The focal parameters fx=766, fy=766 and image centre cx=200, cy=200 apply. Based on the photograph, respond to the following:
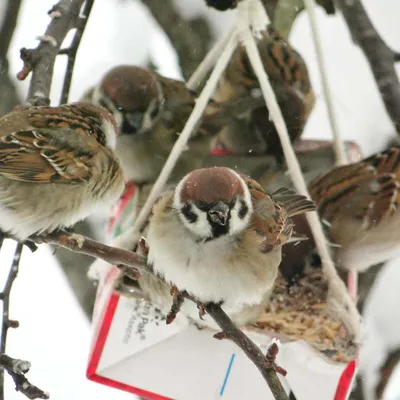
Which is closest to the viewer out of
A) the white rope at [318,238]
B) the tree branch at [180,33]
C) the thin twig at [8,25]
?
the white rope at [318,238]

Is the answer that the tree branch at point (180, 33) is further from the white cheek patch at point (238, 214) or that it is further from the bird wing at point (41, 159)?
the white cheek patch at point (238, 214)

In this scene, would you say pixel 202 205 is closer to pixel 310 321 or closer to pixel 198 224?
pixel 198 224

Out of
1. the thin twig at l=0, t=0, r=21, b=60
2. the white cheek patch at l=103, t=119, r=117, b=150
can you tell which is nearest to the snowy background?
the thin twig at l=0, t=0, r=21, b=60

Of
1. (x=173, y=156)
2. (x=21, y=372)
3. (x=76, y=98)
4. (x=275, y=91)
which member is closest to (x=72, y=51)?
(x=173, y=156)

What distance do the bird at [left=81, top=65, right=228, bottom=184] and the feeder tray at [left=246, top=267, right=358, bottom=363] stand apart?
0.56 m

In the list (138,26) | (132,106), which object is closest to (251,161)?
(132,106)

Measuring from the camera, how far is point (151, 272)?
5.22 ft

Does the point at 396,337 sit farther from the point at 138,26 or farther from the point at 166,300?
the point at 138,26

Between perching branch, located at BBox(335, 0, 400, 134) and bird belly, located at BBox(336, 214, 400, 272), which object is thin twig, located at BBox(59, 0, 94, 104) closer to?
perching branch, located at BBox(335, 0, 400, 134)

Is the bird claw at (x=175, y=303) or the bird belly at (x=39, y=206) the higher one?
the bird belly at (x=39, y=206)

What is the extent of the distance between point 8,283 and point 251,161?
3.06ft

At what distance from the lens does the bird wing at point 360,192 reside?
2117 mm

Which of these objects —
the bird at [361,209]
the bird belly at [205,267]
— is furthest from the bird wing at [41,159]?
the bird at [361,209]

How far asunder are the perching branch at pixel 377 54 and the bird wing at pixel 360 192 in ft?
0.58
